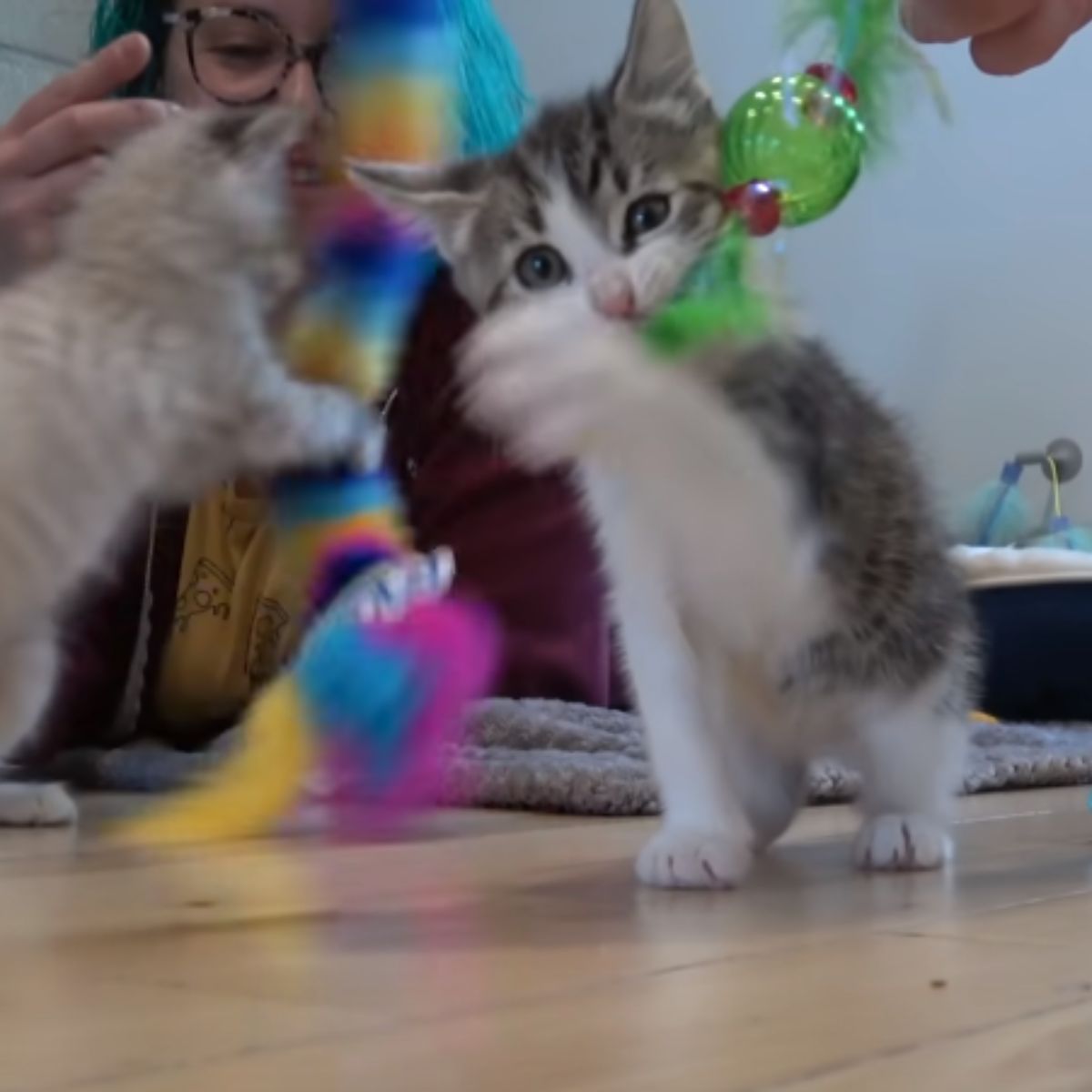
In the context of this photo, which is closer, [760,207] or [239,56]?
[760,207]

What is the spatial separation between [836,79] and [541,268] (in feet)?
0.69

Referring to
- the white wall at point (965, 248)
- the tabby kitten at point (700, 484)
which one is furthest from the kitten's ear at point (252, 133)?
the white wall at point (965, 248)

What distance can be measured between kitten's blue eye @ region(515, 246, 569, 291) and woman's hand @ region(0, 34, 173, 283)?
17.5 inches

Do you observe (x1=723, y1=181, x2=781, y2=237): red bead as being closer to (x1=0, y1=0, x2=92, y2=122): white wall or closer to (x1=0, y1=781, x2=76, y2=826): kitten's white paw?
(x1=0, y1=781, x2=76, y2=826): kitten's white paw

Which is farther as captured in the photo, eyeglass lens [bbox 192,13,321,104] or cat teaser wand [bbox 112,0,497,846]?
eyeglass lens [bbox 192,13,321,104]

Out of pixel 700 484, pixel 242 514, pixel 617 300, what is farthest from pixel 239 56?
pixel 700 484

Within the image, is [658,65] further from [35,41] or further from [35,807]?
[35,41]

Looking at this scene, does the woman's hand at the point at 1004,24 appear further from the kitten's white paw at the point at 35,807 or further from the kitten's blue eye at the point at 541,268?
the kitten's white paw at the point at 35,807

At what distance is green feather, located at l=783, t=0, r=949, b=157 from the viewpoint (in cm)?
107

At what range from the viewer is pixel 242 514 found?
1870 mm

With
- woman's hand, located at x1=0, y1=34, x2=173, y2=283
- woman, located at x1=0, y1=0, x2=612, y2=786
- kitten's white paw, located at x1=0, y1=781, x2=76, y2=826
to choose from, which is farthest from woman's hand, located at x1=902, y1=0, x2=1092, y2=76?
kitten's white paw, located at x1=0, y1=781, x2=76, y2=826

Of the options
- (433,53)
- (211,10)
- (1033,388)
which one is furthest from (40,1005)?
(1033,388)

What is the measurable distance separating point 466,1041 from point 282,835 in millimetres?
726

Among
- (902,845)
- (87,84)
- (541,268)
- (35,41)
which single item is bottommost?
(902,845)
